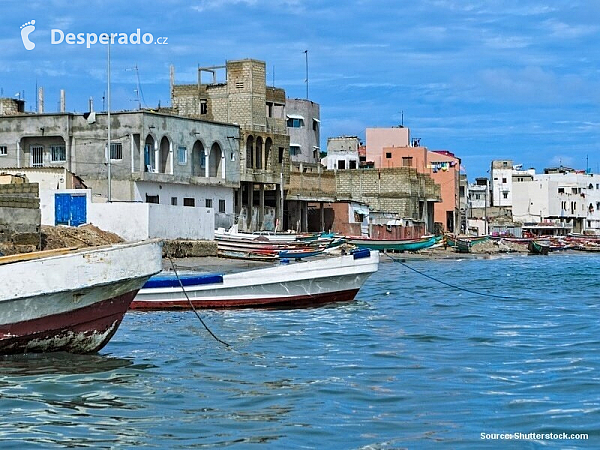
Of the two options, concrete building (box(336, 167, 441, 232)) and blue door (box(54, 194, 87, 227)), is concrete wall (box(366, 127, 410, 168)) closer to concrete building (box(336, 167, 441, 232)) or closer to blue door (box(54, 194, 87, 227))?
concrete building (box(336, 167, 441, 232))

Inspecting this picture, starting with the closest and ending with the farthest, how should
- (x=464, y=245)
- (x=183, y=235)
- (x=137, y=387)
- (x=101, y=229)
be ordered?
(x=137, y=387), (x=101, y=229), (x=183, y=235), (x=464, y=245)

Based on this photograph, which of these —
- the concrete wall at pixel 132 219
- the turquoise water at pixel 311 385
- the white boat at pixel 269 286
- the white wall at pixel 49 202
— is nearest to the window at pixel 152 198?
the concrete wall at pixel 132 219

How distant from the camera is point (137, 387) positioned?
12.3 m

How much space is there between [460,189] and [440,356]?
231 feet

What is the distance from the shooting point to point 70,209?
3581 centimetres

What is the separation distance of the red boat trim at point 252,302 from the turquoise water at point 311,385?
331 mm

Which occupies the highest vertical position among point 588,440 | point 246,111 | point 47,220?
point 246,111

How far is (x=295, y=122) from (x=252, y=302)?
5018 cm

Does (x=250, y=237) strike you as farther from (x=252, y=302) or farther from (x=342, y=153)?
(x=342, y=153)

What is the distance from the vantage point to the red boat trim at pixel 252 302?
21.5 meters

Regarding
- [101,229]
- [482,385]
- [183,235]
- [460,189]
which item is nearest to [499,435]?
[482,385]

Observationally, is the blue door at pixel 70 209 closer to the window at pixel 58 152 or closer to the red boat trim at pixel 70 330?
the window at pixel 58 152

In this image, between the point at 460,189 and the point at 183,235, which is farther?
the point at 460,189

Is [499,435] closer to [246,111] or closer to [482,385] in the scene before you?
[482,385]
